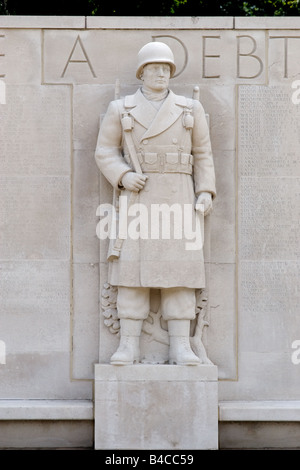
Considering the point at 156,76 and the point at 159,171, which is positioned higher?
the point at 156,76

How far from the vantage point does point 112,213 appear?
11109 millimetres

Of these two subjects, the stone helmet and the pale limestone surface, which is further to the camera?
the pale limestone surface

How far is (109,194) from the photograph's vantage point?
11.3 meters

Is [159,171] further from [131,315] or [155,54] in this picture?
[131,315]

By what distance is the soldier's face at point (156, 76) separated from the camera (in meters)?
10.9

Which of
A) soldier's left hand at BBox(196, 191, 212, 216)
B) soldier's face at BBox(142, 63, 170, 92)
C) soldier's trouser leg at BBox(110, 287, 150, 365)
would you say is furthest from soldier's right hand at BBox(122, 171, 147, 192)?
soldier's trouser leg at BBox(110, 287, 150, 365)

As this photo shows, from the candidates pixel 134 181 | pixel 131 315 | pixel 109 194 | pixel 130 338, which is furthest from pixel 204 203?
pixel 130 338

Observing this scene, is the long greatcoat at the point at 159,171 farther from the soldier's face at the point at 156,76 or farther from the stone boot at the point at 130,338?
the stone boot at the point at 130,338

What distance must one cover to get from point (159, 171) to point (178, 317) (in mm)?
1636
